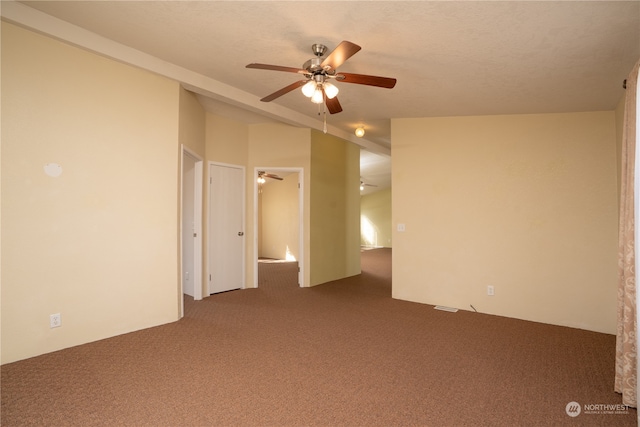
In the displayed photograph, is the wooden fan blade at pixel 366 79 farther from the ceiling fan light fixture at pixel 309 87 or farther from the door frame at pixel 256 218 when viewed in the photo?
the door frame at pixel 256 218

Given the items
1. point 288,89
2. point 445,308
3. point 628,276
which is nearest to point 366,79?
point 288,89

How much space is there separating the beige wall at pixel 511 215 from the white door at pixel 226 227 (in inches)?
98.5

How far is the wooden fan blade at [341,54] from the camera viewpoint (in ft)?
7.41

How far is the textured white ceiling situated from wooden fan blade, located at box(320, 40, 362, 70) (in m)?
0.32

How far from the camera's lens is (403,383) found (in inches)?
99.7

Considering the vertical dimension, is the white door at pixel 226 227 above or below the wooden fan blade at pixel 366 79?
below

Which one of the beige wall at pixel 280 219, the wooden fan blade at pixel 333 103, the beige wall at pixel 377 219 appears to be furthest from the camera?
the beige wall at pixel 377 219

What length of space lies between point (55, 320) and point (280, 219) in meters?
7.04

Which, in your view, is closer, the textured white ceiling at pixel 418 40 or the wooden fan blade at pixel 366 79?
the textured white ceiling at pixel 418 40

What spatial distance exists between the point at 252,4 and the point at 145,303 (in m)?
3.00

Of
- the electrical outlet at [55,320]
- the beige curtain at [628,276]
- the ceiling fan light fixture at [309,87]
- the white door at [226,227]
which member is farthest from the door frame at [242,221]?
the beige curtain at [628,276]

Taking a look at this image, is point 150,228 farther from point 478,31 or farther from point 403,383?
point 478,31

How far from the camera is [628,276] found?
225 cm

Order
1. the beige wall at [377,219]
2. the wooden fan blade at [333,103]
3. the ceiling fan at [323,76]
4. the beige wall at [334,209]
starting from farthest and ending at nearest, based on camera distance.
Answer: the beige wall at [377,219] < the beige wall at [334,209] < the wooden fan blade at [333,103] < the ceiling fan at [323,76]
